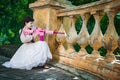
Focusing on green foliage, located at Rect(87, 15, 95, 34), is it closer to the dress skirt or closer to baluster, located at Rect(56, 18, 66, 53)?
baluster, located at Rect(56, 18, 66, 53)

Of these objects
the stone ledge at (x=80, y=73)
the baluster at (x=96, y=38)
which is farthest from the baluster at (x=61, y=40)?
the baluster at (x=96, y=38)

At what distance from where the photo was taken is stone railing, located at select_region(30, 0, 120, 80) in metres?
3.93

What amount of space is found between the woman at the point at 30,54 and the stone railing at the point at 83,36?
50 cm

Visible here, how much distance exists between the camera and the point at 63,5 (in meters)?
6.09

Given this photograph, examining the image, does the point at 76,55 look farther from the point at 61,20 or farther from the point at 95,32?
the point at 61,20

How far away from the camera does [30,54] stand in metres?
5.32

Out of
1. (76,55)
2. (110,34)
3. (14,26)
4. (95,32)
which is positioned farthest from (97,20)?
(14,26)

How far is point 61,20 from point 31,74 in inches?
75.0

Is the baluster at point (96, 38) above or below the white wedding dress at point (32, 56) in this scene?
above

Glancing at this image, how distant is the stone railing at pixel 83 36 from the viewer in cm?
393

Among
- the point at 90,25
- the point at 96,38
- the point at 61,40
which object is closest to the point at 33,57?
the point at 61,40

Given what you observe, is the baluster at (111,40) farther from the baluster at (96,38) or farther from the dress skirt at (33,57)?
the dress skirt at (33,57)

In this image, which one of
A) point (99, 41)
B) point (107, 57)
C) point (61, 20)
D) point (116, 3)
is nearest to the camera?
point (116, 3)

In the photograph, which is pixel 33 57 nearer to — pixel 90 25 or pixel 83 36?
pixel 83 36
